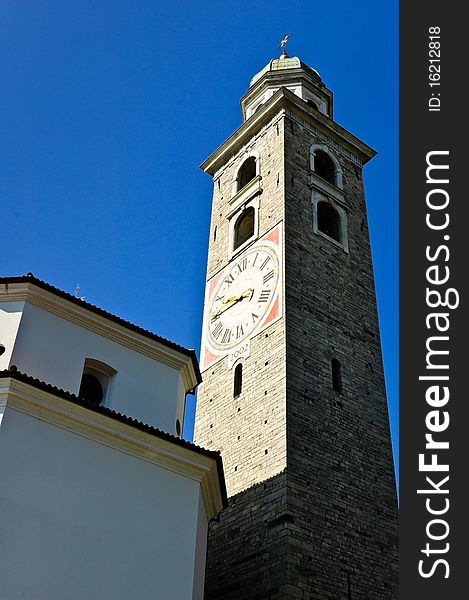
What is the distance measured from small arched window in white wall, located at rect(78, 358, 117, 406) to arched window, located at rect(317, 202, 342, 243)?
8.89 meters

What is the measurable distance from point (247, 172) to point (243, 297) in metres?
4.79

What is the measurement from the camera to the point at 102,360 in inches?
423

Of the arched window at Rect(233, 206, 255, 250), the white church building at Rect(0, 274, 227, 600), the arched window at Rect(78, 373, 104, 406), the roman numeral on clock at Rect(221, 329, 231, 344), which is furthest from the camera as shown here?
the arched window at Rect(233, 206, 255, 250)

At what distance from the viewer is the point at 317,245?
56.2 ft

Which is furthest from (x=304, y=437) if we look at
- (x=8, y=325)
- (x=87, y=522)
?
(x=8, y=325)

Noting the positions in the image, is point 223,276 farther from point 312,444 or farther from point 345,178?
point 312,444

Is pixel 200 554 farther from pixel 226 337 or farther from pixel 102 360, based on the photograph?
pixel 226 337

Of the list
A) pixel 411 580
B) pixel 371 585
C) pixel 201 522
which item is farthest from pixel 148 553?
pixel 371 585

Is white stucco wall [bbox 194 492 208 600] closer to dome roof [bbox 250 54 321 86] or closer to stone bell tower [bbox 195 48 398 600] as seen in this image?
stone bell tower [bbox 195 48 398 600]

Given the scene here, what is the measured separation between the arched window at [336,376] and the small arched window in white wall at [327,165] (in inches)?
232

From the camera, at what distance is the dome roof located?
22.7 meters

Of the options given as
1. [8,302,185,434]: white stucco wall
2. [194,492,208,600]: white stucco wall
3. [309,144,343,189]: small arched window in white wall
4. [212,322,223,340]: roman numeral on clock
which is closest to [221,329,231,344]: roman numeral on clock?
[212,322,223,340]: roman numeral on clock

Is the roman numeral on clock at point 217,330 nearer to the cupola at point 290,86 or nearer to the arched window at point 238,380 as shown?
the arched window at point 238,380

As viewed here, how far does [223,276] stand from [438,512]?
10682 mm
